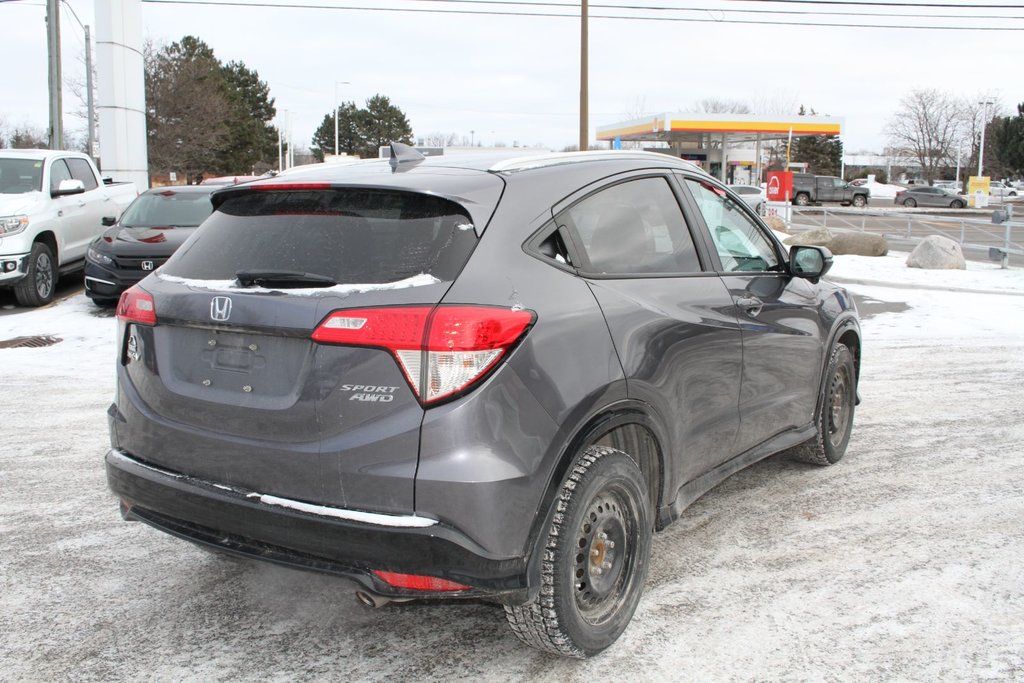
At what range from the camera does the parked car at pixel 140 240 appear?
1078cm

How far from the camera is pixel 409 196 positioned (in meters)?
2.93

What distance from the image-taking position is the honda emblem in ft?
9.36

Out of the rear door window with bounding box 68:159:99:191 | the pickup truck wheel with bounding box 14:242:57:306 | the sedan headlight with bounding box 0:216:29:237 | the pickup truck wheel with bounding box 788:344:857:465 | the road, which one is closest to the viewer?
the pickup truck wheel with bounding box 788:344:857:465

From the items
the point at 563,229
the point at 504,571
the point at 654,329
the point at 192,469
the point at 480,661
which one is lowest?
the point at 480,661

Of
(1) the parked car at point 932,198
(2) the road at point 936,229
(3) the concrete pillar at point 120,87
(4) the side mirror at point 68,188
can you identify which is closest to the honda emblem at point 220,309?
(4) the side mirror at point 68,188

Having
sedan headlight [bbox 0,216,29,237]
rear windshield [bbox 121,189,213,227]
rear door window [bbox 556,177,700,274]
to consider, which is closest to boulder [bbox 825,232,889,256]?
rear windshield [bbox 121,189,213,227]

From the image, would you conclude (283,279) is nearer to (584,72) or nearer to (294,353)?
(294,353)

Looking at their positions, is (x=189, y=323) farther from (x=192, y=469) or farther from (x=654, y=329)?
(x=654, y=329)

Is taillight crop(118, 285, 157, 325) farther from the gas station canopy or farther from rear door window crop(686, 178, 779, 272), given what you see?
the gas station canopy

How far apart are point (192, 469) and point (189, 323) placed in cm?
48

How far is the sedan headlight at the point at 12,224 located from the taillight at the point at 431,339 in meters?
10.1

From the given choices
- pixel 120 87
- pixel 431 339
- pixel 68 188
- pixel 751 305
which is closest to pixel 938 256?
pixel 751 305

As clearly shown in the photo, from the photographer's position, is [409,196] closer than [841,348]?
Yes

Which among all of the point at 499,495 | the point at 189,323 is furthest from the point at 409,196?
the point at 499,495
